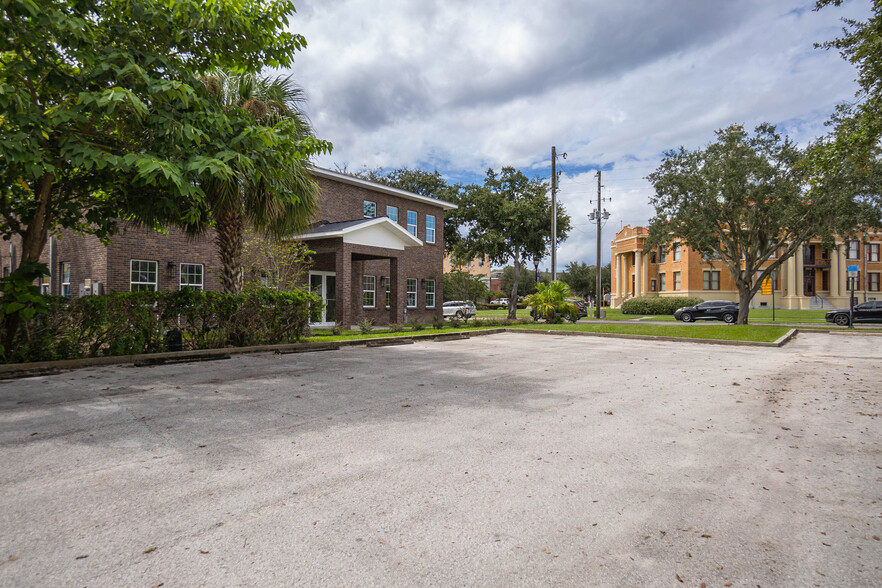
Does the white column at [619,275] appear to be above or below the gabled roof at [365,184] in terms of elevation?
below

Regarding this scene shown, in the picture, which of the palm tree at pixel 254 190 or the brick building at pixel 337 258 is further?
the brick building at pixel 337 258

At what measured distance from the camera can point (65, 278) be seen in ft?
60.1

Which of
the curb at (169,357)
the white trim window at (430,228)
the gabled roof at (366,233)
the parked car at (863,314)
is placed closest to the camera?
the curb at (169,357)

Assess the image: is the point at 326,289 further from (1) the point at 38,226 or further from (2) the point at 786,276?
(2) the point at 786,276

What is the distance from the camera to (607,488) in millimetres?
3791

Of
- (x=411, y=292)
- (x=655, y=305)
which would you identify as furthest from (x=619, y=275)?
(x=411, y=292)

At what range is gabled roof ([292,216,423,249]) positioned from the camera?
19.4 meters

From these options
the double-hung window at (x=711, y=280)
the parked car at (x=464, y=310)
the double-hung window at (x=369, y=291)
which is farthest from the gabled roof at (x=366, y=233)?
the double-hung window at (x=711, y=280)

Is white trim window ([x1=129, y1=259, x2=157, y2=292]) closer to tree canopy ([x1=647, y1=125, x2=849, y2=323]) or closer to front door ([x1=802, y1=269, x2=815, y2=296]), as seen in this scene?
tree canopy ([x1=647, y1=125, x2=849, y2=323])

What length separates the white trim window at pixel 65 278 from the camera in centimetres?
1817

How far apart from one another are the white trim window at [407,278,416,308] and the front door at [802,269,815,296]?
5477 centimetres

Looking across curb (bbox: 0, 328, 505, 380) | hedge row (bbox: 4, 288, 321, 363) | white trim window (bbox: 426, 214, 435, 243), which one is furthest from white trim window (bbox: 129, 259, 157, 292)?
white trim window (bbox: 426, 214, 435, 243)

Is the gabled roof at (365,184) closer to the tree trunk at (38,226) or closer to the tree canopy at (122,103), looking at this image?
the tree canopy at (122,103)

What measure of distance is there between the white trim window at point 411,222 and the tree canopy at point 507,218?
8027 millimetres
